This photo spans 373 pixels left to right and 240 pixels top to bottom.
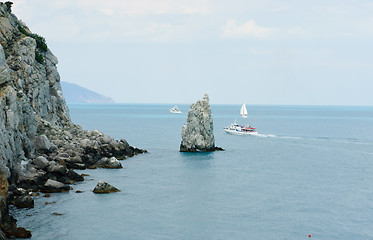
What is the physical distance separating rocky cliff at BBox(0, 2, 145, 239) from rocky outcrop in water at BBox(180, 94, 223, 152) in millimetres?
13918

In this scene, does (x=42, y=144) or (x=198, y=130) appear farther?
(x=198, y=130)

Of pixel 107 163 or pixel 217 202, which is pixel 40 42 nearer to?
pixel 107 163

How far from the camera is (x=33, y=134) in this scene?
69.9 m

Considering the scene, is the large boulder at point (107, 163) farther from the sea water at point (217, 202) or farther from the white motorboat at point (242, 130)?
the white motorboat at point (242, 130)

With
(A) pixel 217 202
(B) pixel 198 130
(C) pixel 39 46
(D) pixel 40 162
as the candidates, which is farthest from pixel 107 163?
(C) pixel 39 46

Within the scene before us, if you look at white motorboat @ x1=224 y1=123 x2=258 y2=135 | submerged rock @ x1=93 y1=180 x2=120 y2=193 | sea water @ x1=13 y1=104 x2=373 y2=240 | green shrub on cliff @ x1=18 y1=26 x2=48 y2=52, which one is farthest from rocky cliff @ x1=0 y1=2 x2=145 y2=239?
white motorboat @ x1=224 y1=123 x2=258 y2=135

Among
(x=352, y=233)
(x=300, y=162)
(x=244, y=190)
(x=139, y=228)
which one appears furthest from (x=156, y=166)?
(x=352, y=233)

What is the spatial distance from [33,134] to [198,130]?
151ft

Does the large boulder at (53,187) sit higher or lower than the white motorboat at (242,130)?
lower

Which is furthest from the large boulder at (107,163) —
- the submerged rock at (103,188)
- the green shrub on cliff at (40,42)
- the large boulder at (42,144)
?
the green shrub on cliff at (40,42)

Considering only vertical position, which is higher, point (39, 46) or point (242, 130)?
point (39, 46)

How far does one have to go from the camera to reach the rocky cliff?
2110 inches

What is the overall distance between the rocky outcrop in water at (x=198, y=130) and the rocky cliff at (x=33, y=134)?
13.9 metres

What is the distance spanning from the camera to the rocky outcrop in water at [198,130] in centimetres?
10619
